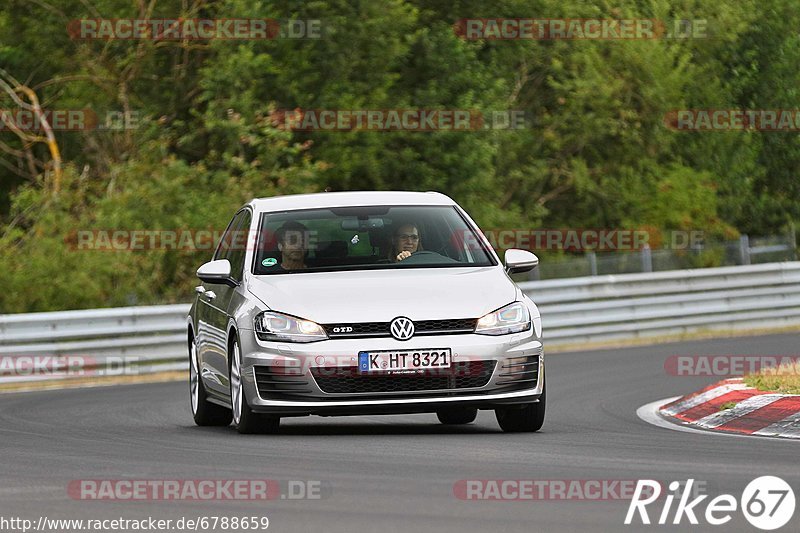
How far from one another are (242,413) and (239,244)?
1.61 meters

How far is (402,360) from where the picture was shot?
37.2ft

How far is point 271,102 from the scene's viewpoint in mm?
31297

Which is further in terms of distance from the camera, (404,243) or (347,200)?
(347,200)

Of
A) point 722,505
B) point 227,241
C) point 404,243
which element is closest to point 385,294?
point 404,243

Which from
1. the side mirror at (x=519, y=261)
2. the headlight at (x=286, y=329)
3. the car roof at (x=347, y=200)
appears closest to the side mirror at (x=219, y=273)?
the car roof at (x=347, y=200)

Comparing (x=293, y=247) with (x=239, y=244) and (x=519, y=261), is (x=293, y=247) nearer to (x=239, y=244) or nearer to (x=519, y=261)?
(x=239, y=244)

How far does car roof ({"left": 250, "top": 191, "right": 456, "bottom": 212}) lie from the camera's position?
12.9 meters

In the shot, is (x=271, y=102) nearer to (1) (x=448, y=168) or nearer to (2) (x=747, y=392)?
(1) (x=448, y=168)

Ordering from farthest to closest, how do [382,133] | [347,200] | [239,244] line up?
1. [382,133]
2. [239,244]
3. [347,200]

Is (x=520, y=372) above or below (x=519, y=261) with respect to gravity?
below

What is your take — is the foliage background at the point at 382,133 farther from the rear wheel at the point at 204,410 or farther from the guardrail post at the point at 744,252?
the rear wheel at the point at 204,410

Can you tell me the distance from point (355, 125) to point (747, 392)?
66.3ft

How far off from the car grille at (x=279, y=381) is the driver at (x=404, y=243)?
4.32 ft

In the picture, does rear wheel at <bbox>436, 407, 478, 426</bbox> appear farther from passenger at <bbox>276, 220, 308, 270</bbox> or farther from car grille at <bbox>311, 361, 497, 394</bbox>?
car grille at <bbox>311, 361, 497, 394</bbox>
